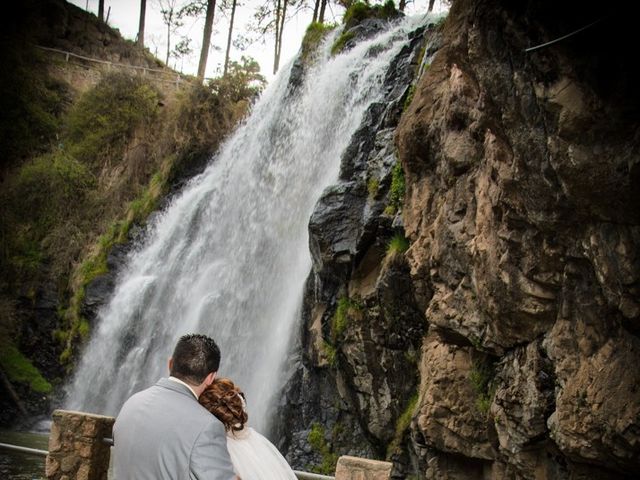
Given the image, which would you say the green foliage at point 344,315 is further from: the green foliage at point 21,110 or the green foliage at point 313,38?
the green foliage at point 21,110

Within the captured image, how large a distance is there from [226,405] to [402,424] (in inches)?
260

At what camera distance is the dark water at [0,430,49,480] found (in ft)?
33.4

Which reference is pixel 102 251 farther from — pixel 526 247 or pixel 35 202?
pixel 526 247

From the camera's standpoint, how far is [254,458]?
2.80 m

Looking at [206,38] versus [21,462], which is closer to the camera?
[21,462]

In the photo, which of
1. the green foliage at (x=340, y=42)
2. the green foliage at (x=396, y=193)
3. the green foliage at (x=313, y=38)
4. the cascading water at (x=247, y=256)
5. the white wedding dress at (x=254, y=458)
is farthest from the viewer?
the green foliage at (x=313, y=38)

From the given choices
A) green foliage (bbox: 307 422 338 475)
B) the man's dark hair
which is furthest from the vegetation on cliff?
the man's dark hair

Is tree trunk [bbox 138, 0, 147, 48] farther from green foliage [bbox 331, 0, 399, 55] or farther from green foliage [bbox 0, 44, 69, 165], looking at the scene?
green foliage [bbox 331, 0, 399, 55]

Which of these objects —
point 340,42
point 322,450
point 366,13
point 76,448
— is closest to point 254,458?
point 76,448

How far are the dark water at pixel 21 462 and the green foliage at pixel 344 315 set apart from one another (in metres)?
4.67

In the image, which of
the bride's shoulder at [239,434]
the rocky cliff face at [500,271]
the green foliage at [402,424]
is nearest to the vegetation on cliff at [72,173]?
the rocky cliff face at [500,271]

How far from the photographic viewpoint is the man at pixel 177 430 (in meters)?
2.60

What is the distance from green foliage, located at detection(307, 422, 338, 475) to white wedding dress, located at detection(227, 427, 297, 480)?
7.53m

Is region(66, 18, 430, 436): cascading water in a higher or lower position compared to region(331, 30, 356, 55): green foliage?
lower
